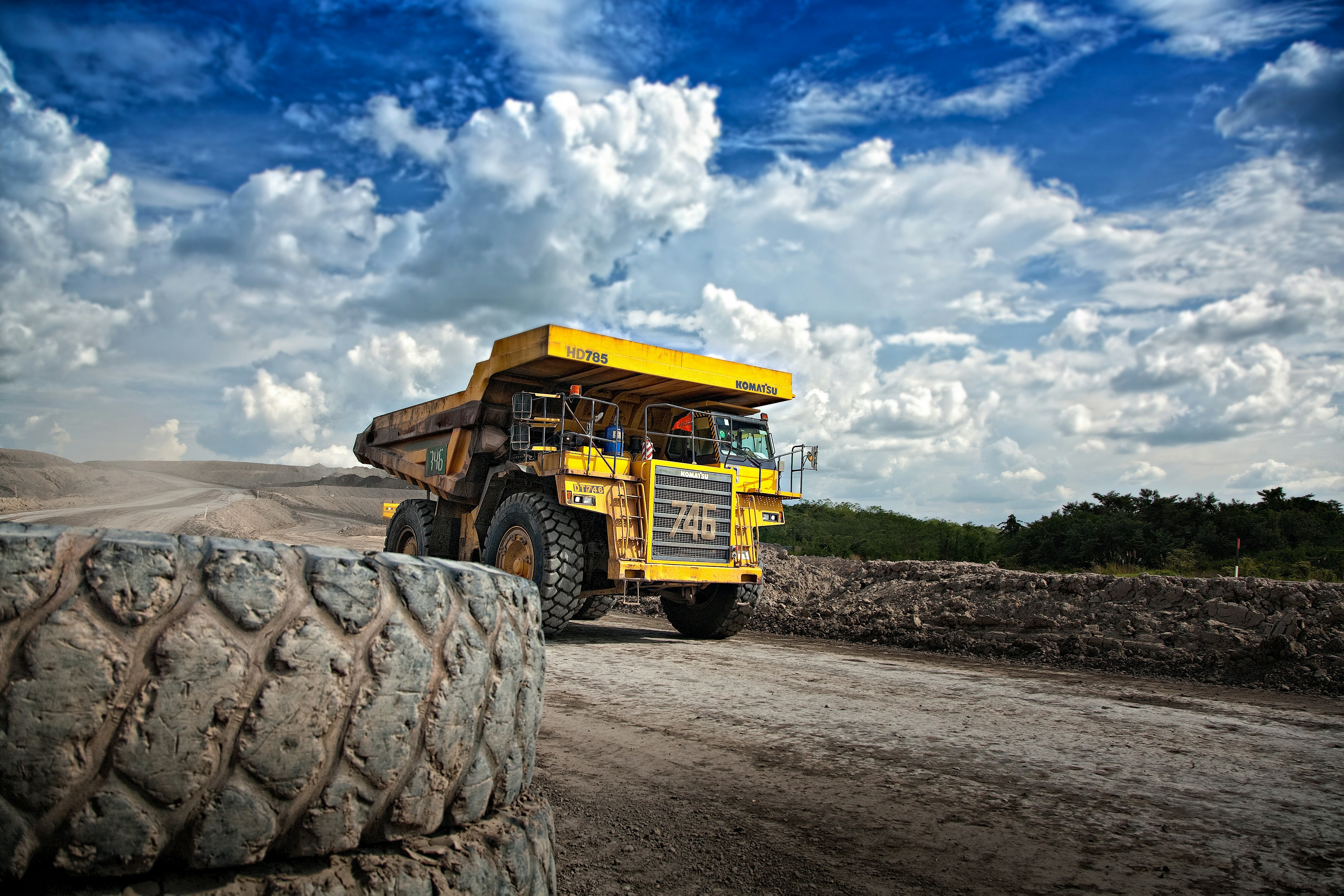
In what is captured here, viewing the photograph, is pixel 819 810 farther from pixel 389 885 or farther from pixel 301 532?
pixel 301 532

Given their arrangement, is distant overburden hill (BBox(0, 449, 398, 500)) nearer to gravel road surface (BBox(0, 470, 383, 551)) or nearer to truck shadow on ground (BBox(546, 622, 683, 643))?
gravel road surface (BBox(0, 470, 383, 551))

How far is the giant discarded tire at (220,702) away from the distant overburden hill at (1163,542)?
1681cm

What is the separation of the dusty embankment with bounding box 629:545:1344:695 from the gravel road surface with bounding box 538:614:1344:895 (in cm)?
137

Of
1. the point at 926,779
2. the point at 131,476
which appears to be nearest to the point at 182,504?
the point at 131,476

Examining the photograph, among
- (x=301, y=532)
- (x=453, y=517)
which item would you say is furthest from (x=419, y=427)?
(x=301, y=532)

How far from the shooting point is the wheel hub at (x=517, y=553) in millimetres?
9625

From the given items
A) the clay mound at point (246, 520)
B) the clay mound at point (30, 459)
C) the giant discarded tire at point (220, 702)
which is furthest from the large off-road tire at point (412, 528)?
the clay mound at point (30, 459)

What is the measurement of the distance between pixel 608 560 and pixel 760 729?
460 cm

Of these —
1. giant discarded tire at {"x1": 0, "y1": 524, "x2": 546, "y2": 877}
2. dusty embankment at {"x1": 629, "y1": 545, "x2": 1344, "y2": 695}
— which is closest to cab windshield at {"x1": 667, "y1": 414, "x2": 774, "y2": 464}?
dusty embankment at {"x1": 629, "y1": 545, "x2": 1344, "y2": 695}

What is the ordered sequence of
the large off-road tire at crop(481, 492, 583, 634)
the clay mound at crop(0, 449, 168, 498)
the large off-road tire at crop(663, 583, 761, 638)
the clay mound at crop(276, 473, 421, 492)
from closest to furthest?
the large off-road tire at crop(481, 492, 583, 634), the large off-road tire at crop(663, 583, 761, 638), the clay mound at crop(0, 449, 168, 498), the clay mound at crop(276, 473, 421, 492)

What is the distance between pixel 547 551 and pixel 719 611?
103 inches

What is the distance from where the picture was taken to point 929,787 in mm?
4129

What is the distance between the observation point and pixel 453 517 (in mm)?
12156

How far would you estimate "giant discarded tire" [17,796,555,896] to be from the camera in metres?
1.52
